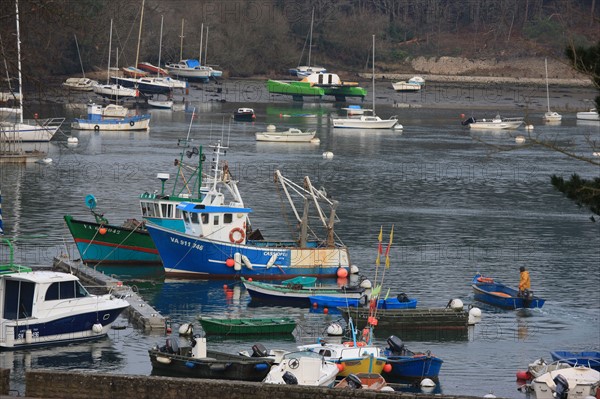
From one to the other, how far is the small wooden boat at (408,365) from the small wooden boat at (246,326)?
17.3ft

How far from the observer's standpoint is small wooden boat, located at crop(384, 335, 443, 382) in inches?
1228

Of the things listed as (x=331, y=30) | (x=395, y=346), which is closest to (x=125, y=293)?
(x=395, y=346)

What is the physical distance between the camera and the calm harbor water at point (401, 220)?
35625mm

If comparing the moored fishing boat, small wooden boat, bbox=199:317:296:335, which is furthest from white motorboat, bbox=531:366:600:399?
the moored fishing boat

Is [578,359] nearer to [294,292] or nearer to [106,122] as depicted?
[294,292]

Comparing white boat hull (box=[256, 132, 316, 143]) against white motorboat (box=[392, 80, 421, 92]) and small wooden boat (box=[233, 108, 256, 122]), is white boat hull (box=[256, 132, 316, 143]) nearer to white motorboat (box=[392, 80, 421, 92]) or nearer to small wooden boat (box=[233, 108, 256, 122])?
small wooden boat (box=[233, 108, 256, 122])

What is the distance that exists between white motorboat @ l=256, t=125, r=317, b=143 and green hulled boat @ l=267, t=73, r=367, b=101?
4321 cm

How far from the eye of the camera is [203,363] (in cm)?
2966

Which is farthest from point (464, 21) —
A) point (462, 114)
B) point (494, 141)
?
point (494, 141)

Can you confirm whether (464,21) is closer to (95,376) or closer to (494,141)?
(494,141)

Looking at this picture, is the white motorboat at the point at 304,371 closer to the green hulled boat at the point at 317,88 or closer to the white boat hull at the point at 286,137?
the white boat hull at the point at 286,137

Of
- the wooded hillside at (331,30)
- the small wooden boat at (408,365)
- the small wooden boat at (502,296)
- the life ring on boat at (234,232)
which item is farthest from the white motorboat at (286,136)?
the small wooden boat at (408,365)

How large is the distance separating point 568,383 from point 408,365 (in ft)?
15.1

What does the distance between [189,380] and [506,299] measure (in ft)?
66.6
